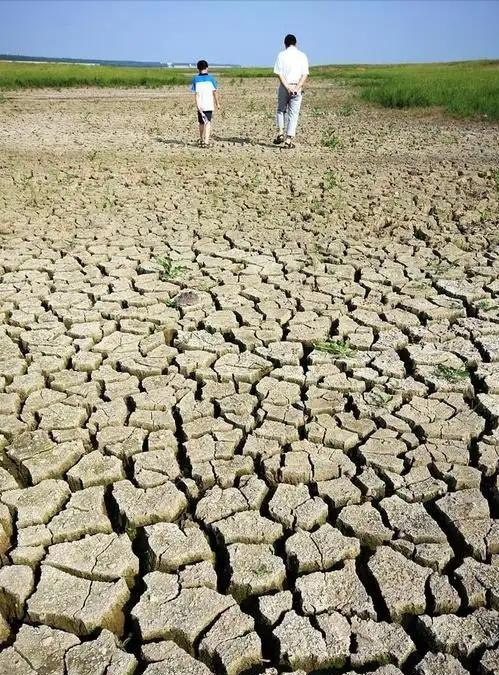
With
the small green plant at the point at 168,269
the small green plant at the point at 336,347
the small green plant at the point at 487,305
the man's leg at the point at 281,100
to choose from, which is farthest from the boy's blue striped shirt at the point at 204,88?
the small green plant at the point at 336,347

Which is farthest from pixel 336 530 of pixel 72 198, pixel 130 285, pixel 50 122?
pixel 50 122

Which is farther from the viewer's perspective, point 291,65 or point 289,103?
point 289,103

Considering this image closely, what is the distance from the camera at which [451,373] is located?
10.6 ft

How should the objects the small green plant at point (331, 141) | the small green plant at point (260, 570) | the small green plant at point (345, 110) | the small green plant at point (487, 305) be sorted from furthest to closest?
the small green plant at point (345, 110)
the small green plant at point (331, 141)
the small green plant at point (487, 305)
the small green plant at point (260, 570)

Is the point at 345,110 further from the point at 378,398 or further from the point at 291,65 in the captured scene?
the point at 378,398

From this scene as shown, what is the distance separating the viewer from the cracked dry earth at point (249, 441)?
1.85m

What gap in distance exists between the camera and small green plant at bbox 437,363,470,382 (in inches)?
125

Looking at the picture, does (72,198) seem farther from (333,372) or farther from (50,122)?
(50,122)

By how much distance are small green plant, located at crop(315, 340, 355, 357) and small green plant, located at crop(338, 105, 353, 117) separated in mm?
11989

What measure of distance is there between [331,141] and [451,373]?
25.6 ft

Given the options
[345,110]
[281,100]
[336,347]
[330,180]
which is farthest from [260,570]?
[345,110]

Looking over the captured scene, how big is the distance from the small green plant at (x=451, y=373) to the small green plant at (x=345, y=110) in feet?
40.1

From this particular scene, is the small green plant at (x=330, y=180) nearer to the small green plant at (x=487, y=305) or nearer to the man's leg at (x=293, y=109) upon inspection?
the man's leg at (x=293, y=109)

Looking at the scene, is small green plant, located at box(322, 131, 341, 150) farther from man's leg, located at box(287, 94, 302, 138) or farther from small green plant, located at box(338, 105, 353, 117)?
small green plant, located at box(338, 105, 353, 117)
